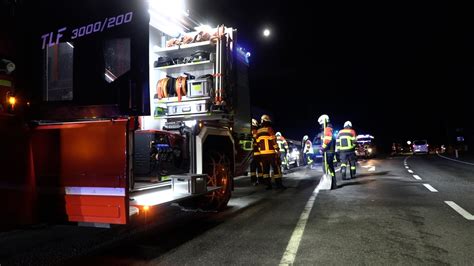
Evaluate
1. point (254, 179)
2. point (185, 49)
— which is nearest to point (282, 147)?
point (254, 179)

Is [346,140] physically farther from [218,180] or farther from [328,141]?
[218,180]

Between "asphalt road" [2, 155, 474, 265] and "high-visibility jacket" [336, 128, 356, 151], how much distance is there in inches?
177

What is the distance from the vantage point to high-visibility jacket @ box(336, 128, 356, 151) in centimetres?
1414

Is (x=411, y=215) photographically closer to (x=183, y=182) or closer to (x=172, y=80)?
(x=183, y=182)

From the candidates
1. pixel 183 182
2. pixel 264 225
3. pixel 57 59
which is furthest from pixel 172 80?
pixel 57 59

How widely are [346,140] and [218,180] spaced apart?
7385 mm

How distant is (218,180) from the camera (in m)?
8.05

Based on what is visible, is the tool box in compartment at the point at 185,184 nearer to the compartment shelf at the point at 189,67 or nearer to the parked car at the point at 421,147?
the compartment shelf at the point at 189,67

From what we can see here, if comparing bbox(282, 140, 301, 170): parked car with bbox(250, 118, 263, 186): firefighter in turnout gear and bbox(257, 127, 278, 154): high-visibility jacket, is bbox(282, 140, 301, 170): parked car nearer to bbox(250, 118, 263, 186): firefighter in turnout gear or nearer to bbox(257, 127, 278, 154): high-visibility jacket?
bbox(250, 118, 263, 186): firefighter in turnout gear

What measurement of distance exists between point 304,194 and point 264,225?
3783 millimetres

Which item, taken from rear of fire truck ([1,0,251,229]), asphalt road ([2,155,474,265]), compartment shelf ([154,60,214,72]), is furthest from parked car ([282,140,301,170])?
rear of fire truck ([1,0,251,229])

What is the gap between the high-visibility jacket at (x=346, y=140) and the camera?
14141 millimetres

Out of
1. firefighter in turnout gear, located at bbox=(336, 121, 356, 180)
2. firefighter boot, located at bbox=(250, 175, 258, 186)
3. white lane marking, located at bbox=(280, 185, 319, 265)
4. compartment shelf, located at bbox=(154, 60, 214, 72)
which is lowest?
white lane marking, located at bbox=(280, 185, 319, 265)

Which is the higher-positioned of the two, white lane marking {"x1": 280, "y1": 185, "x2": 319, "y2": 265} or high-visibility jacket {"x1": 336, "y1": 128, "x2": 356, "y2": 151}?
high-visibility jacket {"x1": 336, "y1": 128, "x2": 356, "y2": 151}
